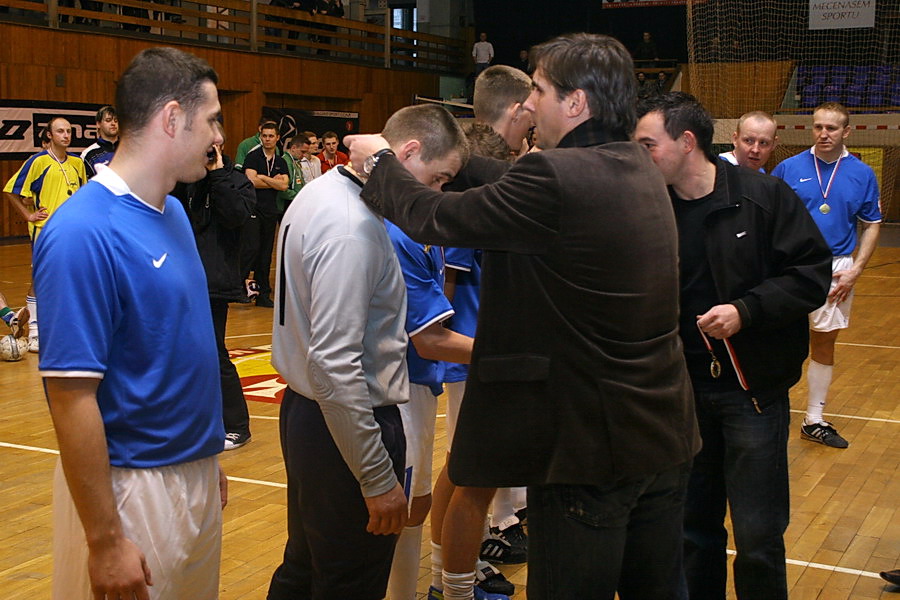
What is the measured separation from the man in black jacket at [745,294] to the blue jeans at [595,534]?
0.76 m

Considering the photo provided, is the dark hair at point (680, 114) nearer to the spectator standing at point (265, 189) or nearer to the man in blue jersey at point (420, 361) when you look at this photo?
the man in blue jersey at point (420, 361)

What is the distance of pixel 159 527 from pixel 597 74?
4.65ft

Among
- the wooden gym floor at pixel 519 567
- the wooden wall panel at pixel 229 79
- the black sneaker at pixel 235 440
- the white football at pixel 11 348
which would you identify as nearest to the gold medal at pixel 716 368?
the wooden gym floor at pixel 519 567

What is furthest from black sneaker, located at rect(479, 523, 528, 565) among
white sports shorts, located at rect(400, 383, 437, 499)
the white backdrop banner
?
the white backdrop banner

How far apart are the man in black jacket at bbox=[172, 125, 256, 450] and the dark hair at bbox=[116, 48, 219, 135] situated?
3.04 metres

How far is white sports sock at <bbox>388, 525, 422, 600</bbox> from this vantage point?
3.21 meters

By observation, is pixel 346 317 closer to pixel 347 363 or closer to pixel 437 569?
pixel 347 363

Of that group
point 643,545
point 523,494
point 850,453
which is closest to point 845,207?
point 850,453

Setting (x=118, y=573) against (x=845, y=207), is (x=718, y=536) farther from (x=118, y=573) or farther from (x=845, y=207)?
(x=845, y=207)

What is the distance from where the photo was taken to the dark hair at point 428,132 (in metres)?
2.45

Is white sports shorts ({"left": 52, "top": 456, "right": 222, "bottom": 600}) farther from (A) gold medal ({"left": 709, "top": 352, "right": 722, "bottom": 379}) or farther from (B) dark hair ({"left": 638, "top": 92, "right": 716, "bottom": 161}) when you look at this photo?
(B) dark hair ({"left": 638, "top": 92, "right": 716, "bottom": 161})

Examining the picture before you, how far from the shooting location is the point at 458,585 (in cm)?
331

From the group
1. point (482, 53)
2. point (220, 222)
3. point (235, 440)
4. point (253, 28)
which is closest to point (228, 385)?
point (235, 440)

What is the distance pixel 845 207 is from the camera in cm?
591
